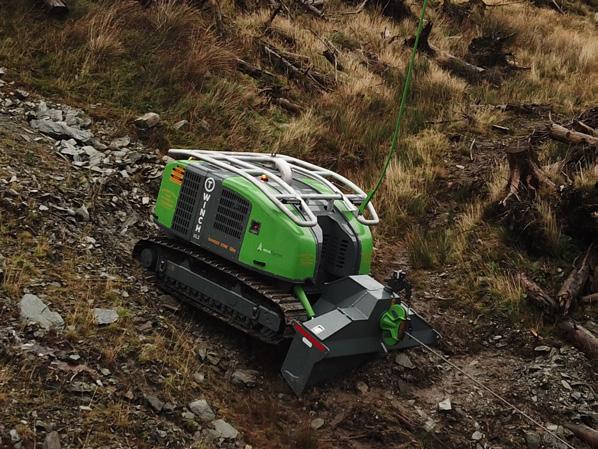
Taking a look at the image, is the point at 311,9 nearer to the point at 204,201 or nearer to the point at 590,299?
the point at 204,201

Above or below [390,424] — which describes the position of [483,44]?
above

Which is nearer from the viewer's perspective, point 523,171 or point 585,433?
point 585,433

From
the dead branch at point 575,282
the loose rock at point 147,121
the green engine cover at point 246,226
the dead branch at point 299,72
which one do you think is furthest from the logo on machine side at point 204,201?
the dead branch at point 299,72

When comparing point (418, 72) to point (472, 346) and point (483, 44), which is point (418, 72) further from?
point (472, 346)

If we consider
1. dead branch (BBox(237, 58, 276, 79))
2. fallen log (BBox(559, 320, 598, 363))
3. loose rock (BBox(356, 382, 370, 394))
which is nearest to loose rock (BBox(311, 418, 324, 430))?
loose rock (BBox(356, 382, 370, 394))

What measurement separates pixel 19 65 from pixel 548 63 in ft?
34.5

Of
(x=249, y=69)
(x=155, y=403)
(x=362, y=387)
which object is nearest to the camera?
(x=155, y=403)

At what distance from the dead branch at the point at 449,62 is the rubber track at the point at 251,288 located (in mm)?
9109

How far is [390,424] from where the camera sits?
214 inches

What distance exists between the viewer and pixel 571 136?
900 cm

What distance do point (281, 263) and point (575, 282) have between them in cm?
306

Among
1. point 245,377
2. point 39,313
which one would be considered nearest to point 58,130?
point 39,313

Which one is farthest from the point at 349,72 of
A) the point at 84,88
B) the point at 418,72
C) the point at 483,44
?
the point at 84,88

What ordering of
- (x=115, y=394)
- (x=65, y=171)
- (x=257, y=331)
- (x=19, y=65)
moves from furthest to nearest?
(x=19, y=65)
(x=65, y=171)
(x=257, y=331)
(x=115, y=394)
